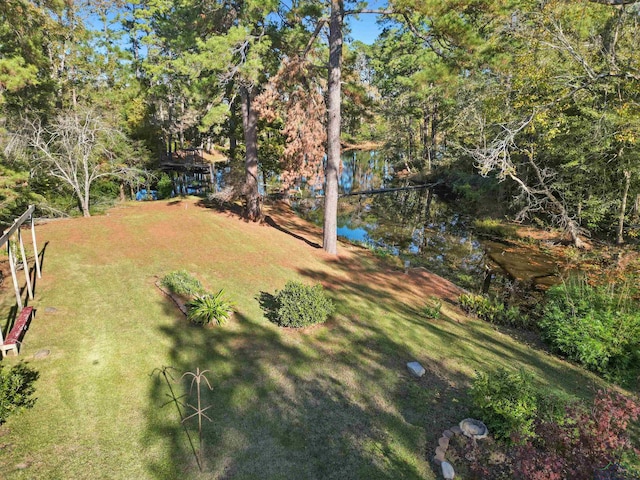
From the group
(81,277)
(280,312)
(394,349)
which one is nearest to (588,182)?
(394,349)

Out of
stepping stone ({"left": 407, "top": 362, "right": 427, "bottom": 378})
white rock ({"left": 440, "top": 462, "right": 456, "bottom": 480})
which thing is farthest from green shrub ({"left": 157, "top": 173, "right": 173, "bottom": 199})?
white rock ({"left": 440, "top": 462, "right": 456, "bottom": 480})

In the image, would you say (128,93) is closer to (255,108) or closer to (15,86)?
(15,86)

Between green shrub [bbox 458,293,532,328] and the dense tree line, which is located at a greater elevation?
the dense tree line

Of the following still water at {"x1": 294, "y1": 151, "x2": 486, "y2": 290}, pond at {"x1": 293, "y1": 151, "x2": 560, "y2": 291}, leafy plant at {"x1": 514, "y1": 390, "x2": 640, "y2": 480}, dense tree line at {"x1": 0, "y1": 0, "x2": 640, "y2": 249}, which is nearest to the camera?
leafy plant at {"x1": 514, "y1": 390, "x2": 640, "y2": 480}

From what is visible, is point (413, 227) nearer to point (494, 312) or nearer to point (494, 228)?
point (494, 228)

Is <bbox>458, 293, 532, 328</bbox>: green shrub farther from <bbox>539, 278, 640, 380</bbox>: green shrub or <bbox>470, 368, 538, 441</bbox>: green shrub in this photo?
<bbox>470, 368, 538, 441</bbox>: green shrub

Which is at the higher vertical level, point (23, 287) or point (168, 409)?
point (23, 287)
